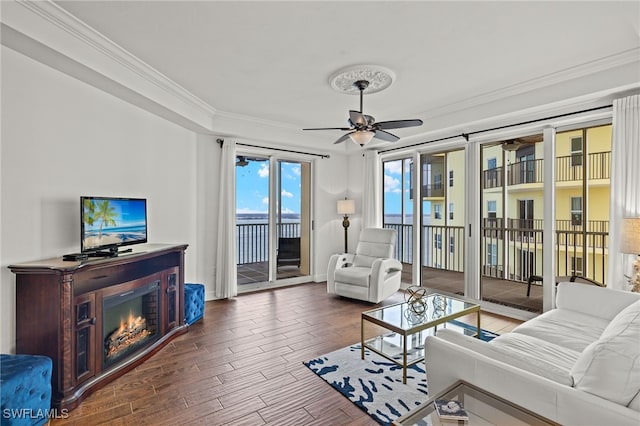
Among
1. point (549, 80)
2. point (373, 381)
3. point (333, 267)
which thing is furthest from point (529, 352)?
point (333, 267)

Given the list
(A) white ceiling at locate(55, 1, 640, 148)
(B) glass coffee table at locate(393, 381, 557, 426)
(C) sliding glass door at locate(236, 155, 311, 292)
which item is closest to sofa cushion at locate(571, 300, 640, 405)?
(B) glass coffee table at locate(393, 381, 557, 426)

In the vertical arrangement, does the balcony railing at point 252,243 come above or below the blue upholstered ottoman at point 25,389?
above

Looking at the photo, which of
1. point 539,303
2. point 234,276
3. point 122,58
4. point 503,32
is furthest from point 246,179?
point 539,303

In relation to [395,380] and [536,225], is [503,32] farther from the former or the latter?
[395,380]

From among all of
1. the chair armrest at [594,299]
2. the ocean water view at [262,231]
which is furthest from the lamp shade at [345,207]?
the chair armrest at [594,299]

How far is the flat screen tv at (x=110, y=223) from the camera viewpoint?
→ 8.50 feet

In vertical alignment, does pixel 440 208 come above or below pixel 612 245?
above

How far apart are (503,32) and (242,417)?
3.47m

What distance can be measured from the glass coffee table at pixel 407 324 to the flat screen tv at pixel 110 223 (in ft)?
7.92

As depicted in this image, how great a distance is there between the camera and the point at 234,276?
497cm

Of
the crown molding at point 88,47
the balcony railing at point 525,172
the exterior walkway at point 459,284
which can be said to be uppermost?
the crown molding at point 88,47

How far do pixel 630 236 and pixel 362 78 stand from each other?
2.84m

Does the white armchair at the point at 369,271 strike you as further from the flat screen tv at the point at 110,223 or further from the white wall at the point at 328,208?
the flat screen tv at the point at 110,223

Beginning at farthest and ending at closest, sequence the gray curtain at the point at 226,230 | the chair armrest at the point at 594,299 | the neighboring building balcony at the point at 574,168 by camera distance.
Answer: the gray curtain at the point at 226,230, the neighboring building balcony at the point at 574,168, the chair armrest at the point at 594,299
